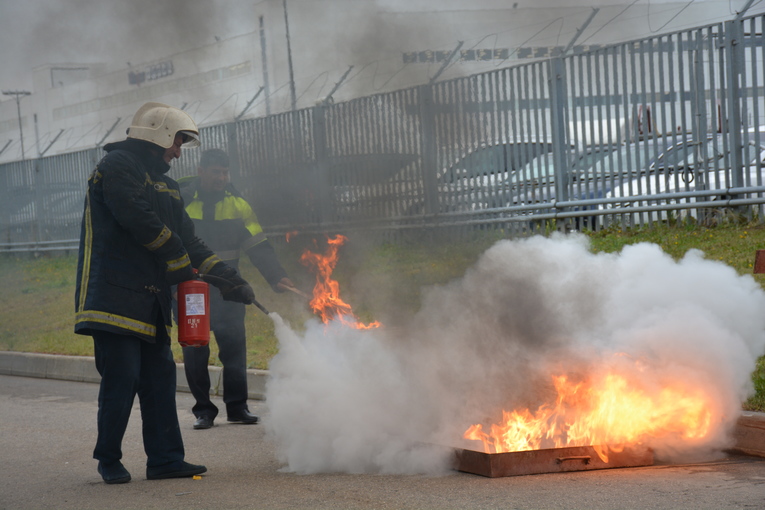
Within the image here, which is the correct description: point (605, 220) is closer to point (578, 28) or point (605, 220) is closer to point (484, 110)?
point (484, 110)

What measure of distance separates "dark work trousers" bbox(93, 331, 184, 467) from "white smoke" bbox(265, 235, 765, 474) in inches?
22.7

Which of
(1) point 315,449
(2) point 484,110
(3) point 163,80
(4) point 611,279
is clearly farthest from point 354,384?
(2) point 484,110

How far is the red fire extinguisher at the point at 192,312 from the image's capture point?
490 cm

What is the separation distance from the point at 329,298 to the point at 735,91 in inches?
208

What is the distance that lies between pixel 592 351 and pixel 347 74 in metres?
2.80

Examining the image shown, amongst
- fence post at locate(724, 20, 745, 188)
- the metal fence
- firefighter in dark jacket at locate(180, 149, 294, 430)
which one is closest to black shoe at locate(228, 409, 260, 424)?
firefighter in dark jacket at locate(180, 149, 294, 430)

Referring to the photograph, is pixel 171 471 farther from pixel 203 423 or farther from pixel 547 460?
pixel 547 460

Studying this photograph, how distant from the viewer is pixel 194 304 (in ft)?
16.1

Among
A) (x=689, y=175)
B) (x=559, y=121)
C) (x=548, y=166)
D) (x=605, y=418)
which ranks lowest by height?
(x=605, y=418)

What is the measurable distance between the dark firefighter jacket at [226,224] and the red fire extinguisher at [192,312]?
1526 millimetres

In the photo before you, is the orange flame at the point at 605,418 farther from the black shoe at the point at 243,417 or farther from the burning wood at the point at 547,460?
the black shoe at the point at 243,417

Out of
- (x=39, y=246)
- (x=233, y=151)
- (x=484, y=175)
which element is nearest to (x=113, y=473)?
(x=233, y=151)

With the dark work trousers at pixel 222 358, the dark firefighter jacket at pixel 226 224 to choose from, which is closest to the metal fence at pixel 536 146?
the dark firefighter jacket at pixel 226 224

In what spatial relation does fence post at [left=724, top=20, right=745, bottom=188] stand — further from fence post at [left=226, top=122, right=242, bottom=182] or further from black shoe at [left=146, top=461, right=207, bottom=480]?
black shoe at [left=146, top=461, right=207, bottom=480]
